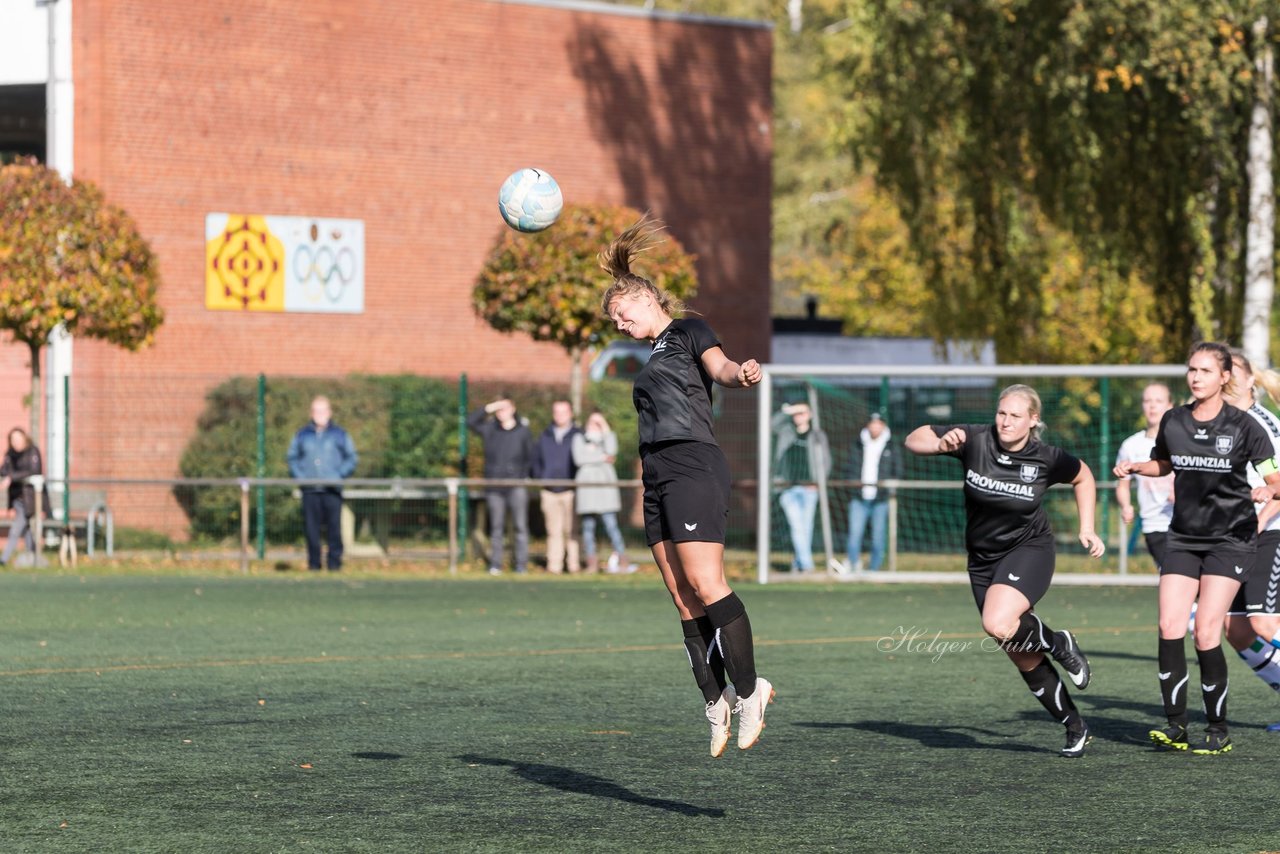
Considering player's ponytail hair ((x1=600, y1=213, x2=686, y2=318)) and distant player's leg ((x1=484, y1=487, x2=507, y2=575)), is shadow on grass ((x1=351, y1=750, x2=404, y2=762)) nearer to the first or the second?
player's ponytail hair ((x1=600, y1=213, x2=686, y2=318))

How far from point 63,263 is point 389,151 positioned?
8111 mm

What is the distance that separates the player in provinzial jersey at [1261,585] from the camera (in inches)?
346

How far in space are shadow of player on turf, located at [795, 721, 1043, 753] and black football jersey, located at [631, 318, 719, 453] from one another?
2498mm

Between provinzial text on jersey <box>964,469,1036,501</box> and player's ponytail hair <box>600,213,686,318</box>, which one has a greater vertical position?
player's ponytail hair <box>600,213,686,318</box>

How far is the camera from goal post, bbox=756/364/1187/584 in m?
19.4

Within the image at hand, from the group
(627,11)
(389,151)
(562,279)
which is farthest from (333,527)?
(627,11)

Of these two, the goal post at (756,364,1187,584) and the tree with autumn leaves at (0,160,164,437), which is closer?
the goal post at (756,364,1187,584)

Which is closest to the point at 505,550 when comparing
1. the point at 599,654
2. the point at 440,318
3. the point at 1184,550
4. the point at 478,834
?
the point at 440,318

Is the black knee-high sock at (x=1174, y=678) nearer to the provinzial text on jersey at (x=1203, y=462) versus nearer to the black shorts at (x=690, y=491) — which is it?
the provinzial text on jersey at (x=1203, y=462)

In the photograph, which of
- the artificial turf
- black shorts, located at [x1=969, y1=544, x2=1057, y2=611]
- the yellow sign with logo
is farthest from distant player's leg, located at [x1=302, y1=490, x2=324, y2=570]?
black shorts, located at [x1=969, y1=544, x2=1057, y2=611]

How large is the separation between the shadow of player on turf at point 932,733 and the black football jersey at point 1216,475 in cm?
127

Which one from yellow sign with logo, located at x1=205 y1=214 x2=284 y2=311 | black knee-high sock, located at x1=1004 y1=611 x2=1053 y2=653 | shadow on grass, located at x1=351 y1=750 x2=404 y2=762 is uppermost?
yellow sign with logo, located at x1=205 y1=214 x2=284 y2=311

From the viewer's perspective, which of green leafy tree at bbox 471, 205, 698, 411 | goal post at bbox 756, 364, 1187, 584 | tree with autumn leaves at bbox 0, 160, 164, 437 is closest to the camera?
goal post at bbox 756, 364, 1187, 584

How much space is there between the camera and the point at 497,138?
92.3ft
